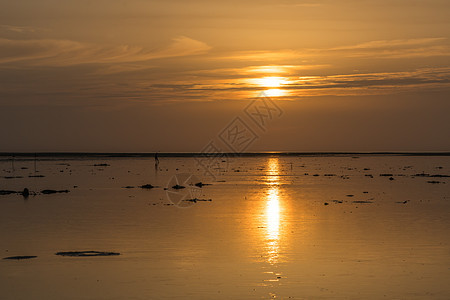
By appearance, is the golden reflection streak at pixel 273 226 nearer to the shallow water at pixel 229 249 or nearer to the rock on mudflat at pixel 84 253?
the shallow water at pixel 229 249

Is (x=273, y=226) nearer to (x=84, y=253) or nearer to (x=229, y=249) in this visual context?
(x=229, y=249)

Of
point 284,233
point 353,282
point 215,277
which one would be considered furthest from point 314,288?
point 284,233

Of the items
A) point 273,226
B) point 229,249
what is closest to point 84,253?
point 229,249

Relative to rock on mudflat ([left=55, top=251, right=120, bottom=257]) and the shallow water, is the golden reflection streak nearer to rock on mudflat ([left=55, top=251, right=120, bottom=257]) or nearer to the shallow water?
the shallow water

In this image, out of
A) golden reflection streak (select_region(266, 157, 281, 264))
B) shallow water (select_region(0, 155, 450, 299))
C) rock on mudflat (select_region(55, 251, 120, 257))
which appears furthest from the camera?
golden reflection streak (select_region(266, 157, 281, 264))

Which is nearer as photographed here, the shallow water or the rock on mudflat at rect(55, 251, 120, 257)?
the shallow water

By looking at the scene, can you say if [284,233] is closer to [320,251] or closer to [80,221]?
[320,251]

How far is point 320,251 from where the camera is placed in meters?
23.3

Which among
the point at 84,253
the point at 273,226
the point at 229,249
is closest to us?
the point at 84,253

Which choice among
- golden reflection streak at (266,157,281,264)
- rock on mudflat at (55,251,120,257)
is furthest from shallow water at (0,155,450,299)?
rock on mudflat at (55,251,120,257)

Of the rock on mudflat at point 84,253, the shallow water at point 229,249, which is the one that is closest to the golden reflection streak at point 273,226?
the shallow water at point 229,249

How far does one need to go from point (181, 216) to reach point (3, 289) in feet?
58.4

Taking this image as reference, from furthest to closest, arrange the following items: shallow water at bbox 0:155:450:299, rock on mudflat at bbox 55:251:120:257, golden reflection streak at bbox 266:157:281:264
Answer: golden reflection streak at bbox 266:157:281:264, rock on mudflat at bbox 55:251:120:257, shallow water at bbox 0:155:450:299

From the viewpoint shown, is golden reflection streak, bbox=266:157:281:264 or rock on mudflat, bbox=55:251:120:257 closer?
rock on mudflat, bbox=55:251:120:257
